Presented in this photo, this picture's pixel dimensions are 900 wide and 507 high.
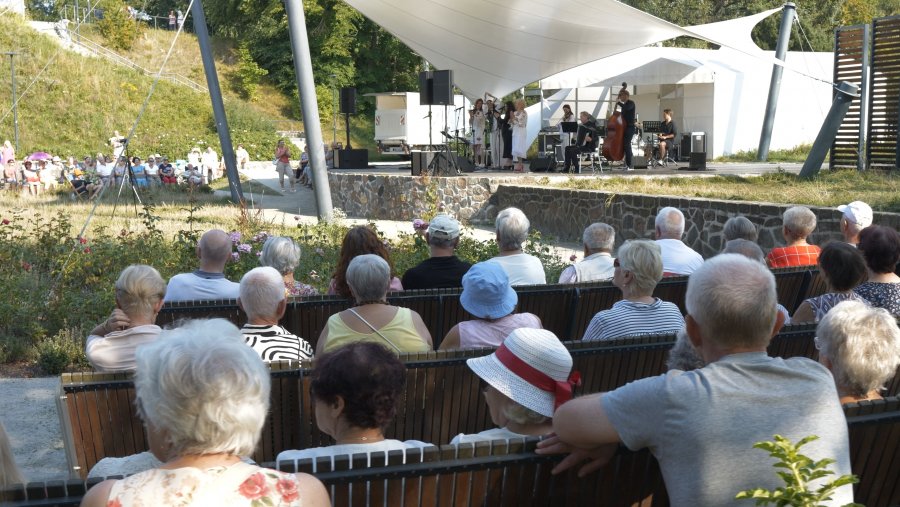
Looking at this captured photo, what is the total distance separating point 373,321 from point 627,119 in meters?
14.5

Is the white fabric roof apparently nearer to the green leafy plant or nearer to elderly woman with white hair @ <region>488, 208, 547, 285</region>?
elderly woman with white hair @ <region>488, 208, 547, 285</region>

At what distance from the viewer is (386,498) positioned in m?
2.16

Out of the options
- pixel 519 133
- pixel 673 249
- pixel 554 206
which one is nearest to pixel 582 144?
pixel 519 133

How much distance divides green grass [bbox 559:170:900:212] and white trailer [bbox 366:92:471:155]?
15201mm

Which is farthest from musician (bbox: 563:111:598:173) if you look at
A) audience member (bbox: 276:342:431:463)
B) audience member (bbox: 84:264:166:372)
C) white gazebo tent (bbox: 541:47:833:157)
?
audience member (bbox: 276:342:431:463)

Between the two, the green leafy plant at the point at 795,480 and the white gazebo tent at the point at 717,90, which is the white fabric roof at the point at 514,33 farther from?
the green leafy plant at the point at 795,480

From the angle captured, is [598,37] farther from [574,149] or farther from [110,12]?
[110,12]

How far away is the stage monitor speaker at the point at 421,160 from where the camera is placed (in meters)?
17.2

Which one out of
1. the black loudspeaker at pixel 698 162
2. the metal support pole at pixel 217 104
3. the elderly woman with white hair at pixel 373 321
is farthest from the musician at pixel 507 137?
the elderly woman with white hair at pixel 373 321

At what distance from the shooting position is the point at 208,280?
5.12m

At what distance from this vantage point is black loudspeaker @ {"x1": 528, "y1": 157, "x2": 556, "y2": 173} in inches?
744

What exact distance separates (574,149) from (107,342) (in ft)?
48.8

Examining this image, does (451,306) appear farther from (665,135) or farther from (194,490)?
(665,135)

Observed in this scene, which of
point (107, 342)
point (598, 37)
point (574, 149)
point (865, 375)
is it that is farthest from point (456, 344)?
point (574, 149)
